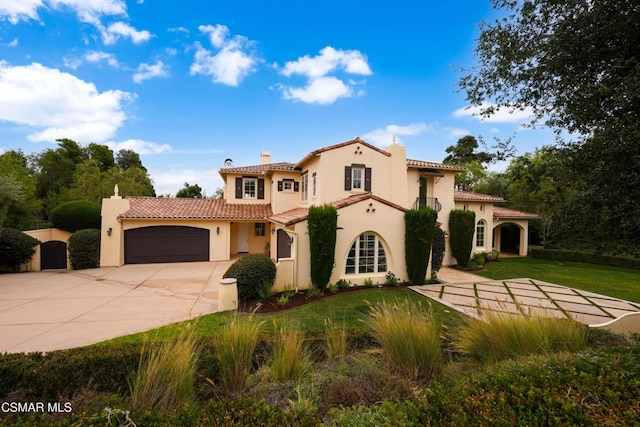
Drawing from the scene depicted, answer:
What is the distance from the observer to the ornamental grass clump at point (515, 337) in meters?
4.55

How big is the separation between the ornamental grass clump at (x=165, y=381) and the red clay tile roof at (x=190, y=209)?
1566 cm

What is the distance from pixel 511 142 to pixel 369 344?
8715mm

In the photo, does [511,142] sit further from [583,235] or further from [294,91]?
[294,91]

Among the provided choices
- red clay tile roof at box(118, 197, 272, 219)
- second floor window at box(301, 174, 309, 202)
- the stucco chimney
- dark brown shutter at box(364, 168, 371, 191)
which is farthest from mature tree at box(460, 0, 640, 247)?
the stucco chimney

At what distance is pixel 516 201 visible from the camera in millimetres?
27375

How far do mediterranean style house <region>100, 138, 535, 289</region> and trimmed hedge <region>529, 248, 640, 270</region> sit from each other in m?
2.65

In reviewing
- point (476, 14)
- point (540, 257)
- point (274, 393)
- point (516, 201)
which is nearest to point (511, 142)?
point (476, 14)

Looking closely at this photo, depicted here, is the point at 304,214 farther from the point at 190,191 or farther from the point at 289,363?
the point at 190,191

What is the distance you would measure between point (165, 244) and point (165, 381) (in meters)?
16.8

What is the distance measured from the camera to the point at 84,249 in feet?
51.1

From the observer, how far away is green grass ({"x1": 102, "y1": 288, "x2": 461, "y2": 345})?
22.4 feet

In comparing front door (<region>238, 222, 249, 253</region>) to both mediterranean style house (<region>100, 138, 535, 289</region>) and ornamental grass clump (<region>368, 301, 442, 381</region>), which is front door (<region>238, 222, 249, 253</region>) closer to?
mediterranean style house (<region>100, 138, 535, 289</region>)
